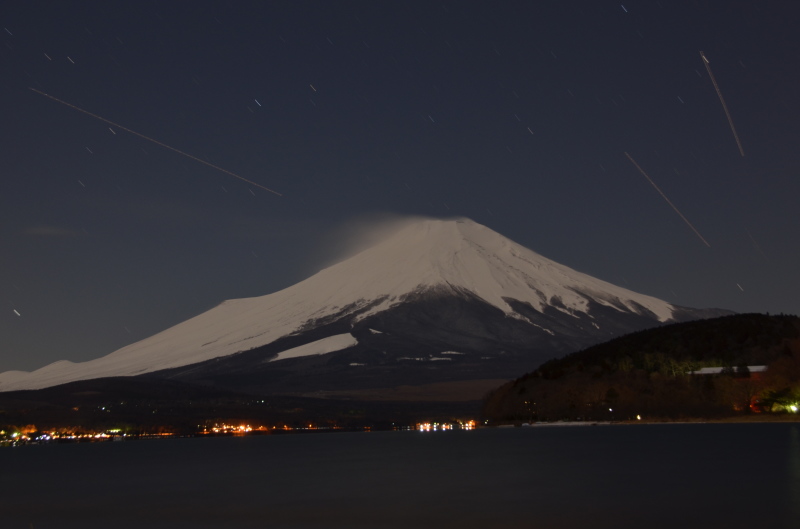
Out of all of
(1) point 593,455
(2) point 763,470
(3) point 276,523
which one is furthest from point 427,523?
(1) point 593,455

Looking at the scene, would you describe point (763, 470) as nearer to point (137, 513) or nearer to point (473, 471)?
point (473, 471)

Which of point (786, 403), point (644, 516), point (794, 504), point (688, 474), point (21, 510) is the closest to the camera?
point (644, 516)

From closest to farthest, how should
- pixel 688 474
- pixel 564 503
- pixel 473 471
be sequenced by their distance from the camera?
pixel 564 503
pixel 688 474
pixel 473 471

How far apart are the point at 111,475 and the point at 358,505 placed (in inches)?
2296

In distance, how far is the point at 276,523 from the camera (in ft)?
180

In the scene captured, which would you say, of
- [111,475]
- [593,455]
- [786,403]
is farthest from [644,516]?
[786,403]

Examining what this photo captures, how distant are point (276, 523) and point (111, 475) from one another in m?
64.8

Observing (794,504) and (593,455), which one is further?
(593,455)

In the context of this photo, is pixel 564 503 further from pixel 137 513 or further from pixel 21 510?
pixel 21 510

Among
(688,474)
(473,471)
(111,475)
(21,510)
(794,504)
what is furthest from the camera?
(111,475)

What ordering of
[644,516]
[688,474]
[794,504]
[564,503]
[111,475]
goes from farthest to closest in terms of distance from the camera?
[111,475] → [688,474] → [564,503] → [794,504] → [644,516]

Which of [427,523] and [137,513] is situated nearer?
[427,523]

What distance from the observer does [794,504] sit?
184 ft

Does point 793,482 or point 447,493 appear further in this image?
point 447,493
